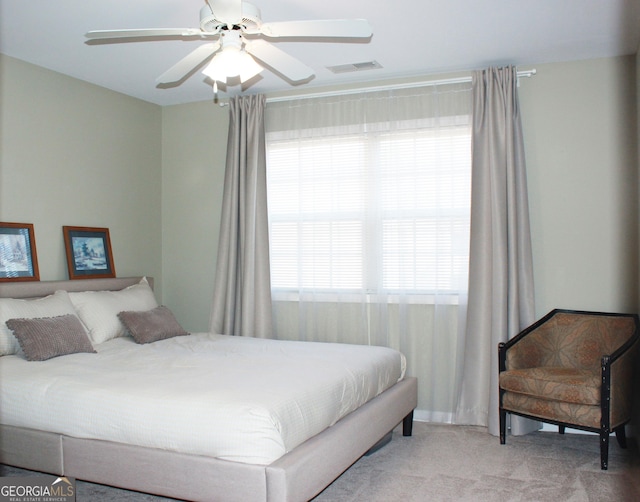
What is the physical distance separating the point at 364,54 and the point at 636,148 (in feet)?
6.42

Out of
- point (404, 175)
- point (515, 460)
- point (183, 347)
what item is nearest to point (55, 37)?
point (183, 347)

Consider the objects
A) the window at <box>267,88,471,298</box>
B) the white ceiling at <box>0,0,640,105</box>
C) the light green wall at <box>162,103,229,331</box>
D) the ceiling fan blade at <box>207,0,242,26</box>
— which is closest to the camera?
the ceiling fan blade at <box>207,0,242,26</box>

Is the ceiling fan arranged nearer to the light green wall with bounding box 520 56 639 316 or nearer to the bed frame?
the bed frame

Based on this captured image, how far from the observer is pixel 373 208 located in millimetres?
4754

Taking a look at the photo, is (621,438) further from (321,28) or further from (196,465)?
(321,28)

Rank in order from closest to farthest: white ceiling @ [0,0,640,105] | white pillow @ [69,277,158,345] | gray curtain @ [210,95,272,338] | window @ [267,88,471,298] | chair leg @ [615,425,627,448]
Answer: white ceiling @ [0,0,640,105], chair leg @ [615,425,627,448], white pillow @ [69,277,158,345], window @ [267,88,471,298], gray curtain @ [210,95,272,338]

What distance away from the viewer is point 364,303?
15.7 ft

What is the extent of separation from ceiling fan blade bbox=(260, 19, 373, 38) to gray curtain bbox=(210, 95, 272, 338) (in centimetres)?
224

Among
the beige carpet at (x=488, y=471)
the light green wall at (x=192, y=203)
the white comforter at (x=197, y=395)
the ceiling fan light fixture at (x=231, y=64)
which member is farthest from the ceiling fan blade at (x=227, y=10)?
the light green wall at (x=192, y=203)

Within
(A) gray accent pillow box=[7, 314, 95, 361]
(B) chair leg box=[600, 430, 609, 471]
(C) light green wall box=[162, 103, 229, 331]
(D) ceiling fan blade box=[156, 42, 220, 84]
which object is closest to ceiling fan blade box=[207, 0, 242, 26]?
(D) ceiling fan blade box=[156, 42, 220, 84]

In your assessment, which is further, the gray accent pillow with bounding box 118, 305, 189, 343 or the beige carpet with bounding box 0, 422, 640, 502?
the gray accent pillow with bounding box 118, 305, 189, 343

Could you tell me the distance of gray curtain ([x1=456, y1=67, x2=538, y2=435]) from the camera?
166 inches

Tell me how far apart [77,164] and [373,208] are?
232 cm

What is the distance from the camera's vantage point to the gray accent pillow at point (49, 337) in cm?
348
